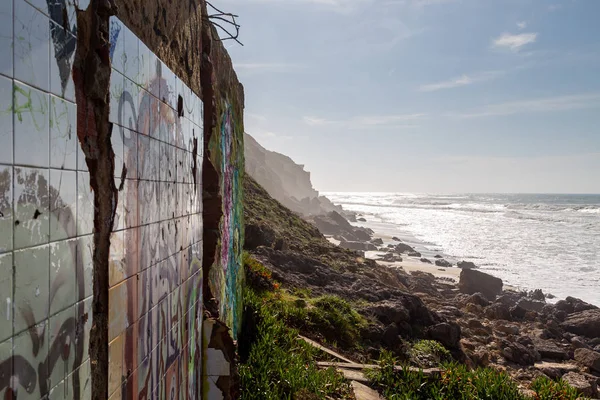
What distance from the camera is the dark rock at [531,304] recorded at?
1886 centimetres

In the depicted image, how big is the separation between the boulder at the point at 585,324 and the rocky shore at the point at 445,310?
0.10 feet

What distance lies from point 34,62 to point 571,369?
1427 centimetres

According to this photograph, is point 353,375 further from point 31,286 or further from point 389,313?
point 31,286

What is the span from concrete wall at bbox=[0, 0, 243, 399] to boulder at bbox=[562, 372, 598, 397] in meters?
9.45

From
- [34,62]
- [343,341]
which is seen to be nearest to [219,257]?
[34,62]

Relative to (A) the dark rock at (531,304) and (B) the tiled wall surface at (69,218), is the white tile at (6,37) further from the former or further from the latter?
(A) the dark rock at (531,304)

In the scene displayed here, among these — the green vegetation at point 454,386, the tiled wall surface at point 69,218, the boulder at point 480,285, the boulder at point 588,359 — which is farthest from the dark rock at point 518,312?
the tiled wall surface at point 69,218

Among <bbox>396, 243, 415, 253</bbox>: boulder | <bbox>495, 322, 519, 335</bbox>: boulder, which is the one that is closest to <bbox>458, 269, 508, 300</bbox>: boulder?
<bbox>495, 322, 519, 335</bbox>: boulder

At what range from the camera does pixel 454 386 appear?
7.45m

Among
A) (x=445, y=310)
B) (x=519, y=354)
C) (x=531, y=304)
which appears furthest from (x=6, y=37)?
(x=531, y=304)

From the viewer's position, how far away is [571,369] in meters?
12.4

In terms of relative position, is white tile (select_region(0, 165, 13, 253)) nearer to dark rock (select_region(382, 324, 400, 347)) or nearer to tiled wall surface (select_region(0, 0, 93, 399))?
tiled wall surface (select_region(0, 0, 93, 399))

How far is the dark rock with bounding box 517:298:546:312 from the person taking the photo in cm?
1886

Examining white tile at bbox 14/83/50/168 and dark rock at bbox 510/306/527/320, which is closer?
white tile at bbox 14/83/50/168
